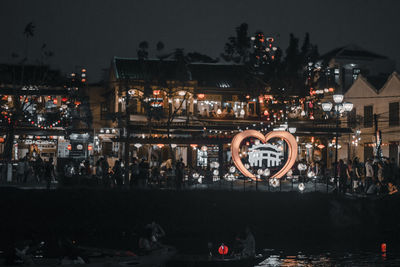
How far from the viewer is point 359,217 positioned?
29594 mm

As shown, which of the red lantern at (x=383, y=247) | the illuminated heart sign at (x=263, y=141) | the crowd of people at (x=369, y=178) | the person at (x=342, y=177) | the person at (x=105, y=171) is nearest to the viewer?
the red lantern at (x=383, y=247)

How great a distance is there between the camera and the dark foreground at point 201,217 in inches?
1086

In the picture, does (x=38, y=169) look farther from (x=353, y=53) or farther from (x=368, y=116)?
(x=353, y=53)

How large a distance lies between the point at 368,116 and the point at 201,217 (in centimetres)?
2186

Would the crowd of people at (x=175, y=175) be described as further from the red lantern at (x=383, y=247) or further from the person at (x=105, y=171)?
the red lantern at (x=383, y=247)

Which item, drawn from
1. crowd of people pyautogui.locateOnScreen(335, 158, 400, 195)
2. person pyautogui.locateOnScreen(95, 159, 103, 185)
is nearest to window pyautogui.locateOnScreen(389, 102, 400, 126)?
crowd of people pyautogui.locateOnScreen(335, 158, 400, 195)

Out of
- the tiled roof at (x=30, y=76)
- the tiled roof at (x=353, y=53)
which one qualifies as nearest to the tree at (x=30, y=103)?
the tiled roof at (x=30, y=76)

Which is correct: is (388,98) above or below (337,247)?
above

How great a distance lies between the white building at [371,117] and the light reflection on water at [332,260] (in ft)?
64.1

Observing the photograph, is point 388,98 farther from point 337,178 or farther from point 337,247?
point 337,247

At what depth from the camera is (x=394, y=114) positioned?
42062 millimetres

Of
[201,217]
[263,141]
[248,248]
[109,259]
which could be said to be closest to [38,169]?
[201,217]

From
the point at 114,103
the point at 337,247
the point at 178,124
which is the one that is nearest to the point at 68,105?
the point at 114,103

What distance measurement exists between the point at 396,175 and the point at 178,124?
19.6 m
